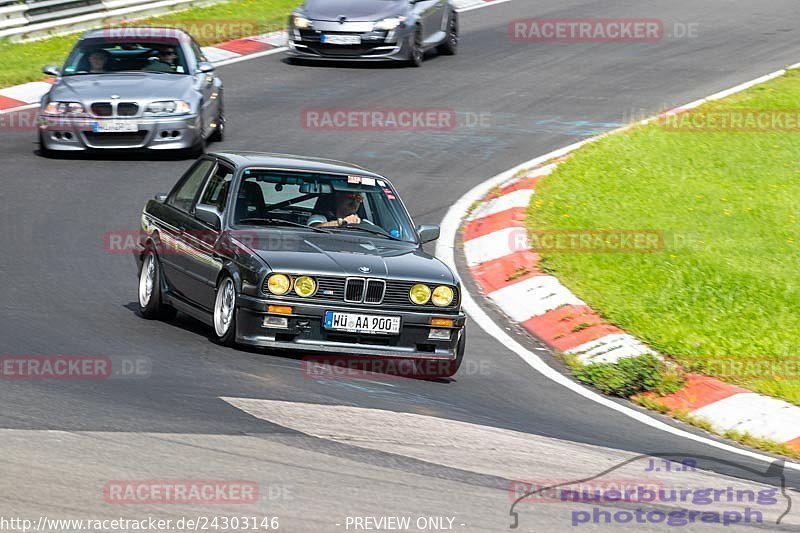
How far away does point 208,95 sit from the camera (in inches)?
692

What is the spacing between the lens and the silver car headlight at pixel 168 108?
55.2 feet

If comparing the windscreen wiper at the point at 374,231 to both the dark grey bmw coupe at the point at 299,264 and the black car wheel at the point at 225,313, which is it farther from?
the black car wheel at the point at 225,313

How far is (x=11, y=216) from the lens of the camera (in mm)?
14422

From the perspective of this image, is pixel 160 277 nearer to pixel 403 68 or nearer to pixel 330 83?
pixel 330 83

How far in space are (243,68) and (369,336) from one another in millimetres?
13176

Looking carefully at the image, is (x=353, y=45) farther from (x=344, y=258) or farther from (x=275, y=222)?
(x=344, y=258)

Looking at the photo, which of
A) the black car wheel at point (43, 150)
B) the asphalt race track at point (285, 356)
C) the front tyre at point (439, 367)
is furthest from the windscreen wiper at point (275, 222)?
the black car wheel at point (43, 150)

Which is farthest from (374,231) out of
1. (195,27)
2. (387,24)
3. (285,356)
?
(195,27)

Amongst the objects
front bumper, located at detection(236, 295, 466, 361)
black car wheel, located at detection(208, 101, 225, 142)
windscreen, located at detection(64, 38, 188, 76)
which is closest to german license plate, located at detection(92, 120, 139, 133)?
windscreen, located at detection(64, 38, 188, 76)

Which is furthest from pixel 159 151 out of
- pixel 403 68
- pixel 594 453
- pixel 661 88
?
pixel 594 453

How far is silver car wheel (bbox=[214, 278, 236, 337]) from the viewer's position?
32.5 feet

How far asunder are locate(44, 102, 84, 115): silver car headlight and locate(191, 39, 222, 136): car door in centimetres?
142

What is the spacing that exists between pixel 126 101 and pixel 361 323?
25.9 ft

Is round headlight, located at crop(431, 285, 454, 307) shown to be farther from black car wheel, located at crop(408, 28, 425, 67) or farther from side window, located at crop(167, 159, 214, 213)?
black car wheel, located at crop(408, 28, 425, 67)
